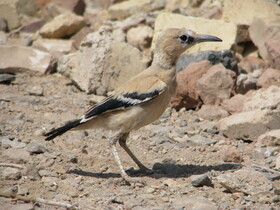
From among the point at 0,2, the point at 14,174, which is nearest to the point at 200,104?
the point at 14,174

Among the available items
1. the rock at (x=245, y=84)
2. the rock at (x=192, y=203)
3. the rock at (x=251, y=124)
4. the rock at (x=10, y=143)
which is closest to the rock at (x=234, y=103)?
the rock at (x=245, y=84)

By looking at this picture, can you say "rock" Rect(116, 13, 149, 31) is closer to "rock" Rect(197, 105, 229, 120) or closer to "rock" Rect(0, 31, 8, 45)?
"rock" Rect(0, 31, 8, 45)

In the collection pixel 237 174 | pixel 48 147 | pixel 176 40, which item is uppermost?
pixel 176 40

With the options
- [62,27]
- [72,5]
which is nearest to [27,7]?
[72,5]

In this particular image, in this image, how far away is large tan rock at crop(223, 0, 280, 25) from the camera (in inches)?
461

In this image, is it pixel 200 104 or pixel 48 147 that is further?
pixel 200 104

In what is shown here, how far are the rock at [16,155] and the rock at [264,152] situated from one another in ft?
11.0

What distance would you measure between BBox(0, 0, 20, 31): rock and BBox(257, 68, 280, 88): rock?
7560 millimetres

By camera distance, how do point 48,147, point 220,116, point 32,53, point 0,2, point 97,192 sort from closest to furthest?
point 97,192 → point 48,147 → point 220,116 → point 32,53 → point 0,2

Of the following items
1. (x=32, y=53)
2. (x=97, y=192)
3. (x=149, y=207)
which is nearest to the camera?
(x=149, y=207)

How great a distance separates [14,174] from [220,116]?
14.0 ft

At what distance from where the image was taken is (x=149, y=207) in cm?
584

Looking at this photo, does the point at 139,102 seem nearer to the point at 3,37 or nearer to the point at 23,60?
the point at 23,60

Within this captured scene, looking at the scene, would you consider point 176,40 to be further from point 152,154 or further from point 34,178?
point 34,178
